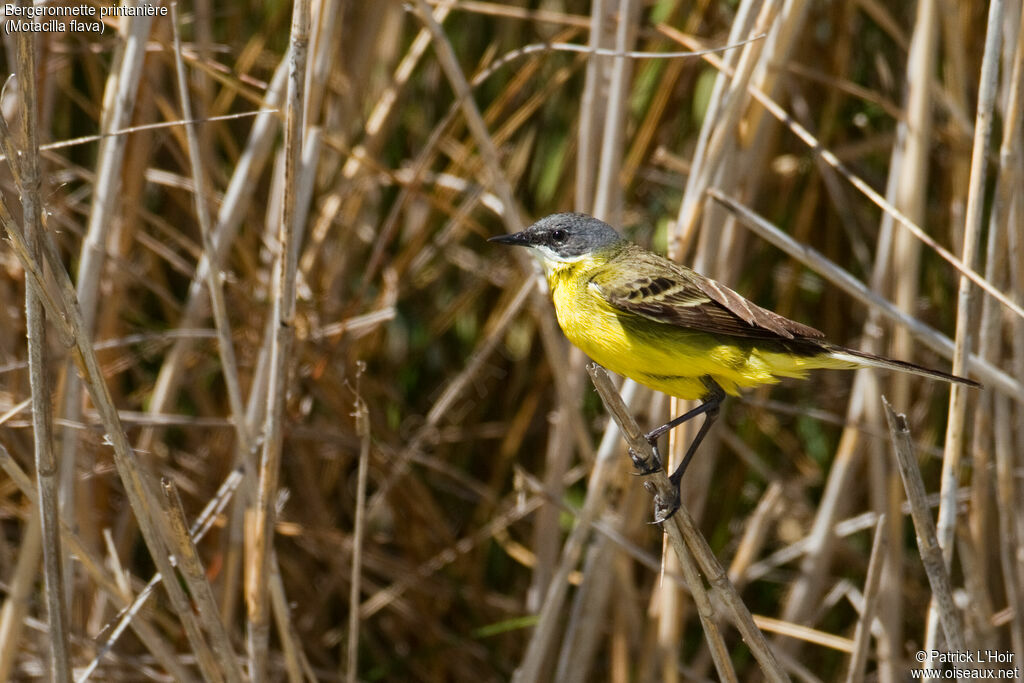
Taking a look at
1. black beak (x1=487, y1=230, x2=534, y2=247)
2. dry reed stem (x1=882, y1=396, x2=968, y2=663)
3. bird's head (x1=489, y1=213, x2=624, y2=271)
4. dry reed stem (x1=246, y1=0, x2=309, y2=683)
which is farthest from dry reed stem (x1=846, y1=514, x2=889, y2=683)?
dry reed stem (x1=246, y1=0, x2=309, y2=683)

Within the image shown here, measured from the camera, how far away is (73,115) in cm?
441

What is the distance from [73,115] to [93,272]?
1.88 metres

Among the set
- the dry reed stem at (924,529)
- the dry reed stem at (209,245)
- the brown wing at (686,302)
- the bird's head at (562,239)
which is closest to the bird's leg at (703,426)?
the brown wing at (686,302)

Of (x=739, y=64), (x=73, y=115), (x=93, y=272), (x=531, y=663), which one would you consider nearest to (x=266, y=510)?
(x=93, y=272)

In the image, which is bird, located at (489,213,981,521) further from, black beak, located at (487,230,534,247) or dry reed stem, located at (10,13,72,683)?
dry reed stem, located at (10,13,72,683)

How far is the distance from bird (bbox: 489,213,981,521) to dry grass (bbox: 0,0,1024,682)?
0.30 meters

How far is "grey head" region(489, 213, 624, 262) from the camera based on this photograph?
2996 mm

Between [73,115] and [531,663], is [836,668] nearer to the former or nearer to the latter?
[531,663]

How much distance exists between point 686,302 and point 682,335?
88mm

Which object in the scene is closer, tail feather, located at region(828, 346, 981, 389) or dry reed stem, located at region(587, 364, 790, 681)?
tail feather, located at region(828, 346, 981, 389)

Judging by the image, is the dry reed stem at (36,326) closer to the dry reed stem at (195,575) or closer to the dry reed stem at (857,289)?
the dry reed stem at (195,575)

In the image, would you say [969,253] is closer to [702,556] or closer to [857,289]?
[857,289]

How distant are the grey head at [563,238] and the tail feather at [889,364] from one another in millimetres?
754

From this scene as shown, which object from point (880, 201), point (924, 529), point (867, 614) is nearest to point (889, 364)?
point (924, 529)
